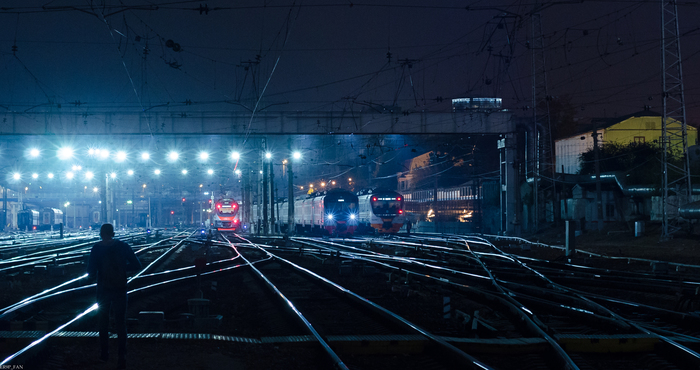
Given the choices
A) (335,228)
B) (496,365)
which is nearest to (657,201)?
(335,228)

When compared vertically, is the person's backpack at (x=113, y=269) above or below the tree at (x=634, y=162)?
below

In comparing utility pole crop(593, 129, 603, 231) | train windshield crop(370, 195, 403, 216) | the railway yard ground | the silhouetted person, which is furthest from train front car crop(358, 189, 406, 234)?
the silhouetted person

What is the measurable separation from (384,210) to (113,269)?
126ft

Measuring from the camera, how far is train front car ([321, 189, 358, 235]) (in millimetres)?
44397

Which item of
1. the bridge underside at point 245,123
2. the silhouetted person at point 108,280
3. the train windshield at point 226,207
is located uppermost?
the bridge underside at point 245,123

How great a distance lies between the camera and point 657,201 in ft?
125

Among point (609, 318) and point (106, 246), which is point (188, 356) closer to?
point (106, 246)

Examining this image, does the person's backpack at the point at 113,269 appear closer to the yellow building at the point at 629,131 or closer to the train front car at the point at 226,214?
the train front car at the point at 226,214

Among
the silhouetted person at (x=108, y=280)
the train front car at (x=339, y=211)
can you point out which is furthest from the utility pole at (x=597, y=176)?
the silhouetted person at (x=108, y=280)

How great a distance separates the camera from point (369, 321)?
32.3 feet

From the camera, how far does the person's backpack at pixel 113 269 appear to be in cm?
673

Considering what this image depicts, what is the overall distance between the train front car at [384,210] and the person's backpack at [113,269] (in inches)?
1489

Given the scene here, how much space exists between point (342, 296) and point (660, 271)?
10.2 metres

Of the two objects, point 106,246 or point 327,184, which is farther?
point 327,184
